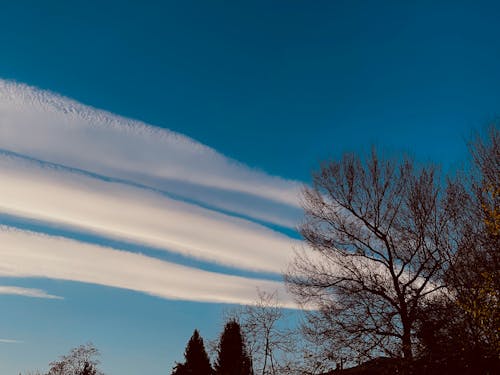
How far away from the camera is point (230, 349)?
42.4m

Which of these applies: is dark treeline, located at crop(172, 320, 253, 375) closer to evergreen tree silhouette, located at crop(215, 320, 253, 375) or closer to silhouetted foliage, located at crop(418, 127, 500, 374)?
evergreen tree silhouette, located at crop(215, 320, 253, 375)

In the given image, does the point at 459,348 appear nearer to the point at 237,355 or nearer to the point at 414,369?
the point at 414,369

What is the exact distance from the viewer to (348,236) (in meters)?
19.3

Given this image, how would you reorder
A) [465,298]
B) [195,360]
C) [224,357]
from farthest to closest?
[195,360] < [224,357] < [465,298]

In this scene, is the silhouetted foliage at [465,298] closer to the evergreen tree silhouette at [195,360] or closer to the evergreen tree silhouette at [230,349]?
the evergreen tree silhouette at [230,349]

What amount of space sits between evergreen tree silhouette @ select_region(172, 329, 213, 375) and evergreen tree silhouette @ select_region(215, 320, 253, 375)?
5.99ft

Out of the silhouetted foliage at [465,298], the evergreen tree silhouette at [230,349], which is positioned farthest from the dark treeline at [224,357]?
the silhouetted foliage at [465,298]

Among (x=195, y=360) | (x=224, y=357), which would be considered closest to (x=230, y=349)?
(x=224, y=357)

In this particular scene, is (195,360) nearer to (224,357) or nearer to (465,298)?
(224,357)

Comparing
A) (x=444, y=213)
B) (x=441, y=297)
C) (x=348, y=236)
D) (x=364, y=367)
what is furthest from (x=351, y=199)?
(x=364, y=367)

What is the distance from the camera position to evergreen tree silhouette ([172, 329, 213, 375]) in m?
44.4

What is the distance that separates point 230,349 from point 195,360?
15.6ft

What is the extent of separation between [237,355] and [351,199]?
2651cm

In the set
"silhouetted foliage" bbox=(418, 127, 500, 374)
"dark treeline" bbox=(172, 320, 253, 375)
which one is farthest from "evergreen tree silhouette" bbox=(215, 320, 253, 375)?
"silhouetted foliage" bbox=(418, 127, 500, 374)
